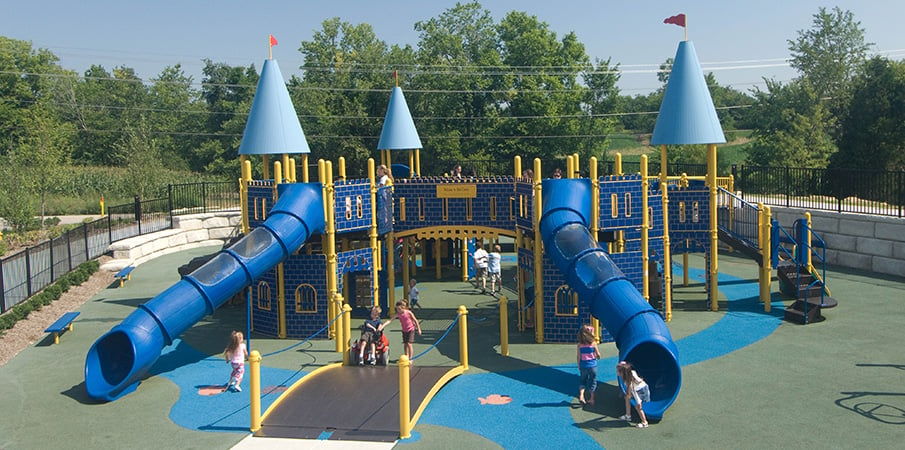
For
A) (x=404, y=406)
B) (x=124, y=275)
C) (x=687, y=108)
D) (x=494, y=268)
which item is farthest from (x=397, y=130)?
(x=404, y=406)

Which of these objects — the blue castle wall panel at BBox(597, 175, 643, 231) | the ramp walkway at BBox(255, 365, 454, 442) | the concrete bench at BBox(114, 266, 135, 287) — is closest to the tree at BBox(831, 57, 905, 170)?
the blue castle wall panel at BBox(597, 175, 643, 231)

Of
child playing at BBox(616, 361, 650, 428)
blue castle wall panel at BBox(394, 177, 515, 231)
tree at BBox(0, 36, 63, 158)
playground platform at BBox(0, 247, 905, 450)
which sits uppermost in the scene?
tree at BBox(0, 36, 63, 158)

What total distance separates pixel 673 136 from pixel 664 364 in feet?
29.4

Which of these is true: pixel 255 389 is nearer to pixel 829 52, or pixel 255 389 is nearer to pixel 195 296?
pixel 195 296

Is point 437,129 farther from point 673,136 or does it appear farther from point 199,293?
point 199,293

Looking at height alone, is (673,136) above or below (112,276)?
above

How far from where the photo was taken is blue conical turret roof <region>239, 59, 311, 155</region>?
852 inches

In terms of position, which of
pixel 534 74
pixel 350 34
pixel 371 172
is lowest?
pixel 371 172

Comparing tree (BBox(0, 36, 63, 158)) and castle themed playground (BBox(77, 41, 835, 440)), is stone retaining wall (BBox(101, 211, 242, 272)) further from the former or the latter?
tree (BBox(0, 36, 63, 158))

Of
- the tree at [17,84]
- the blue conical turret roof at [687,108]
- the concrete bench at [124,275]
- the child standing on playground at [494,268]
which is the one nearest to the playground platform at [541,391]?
the child standing on playground at [494,268]

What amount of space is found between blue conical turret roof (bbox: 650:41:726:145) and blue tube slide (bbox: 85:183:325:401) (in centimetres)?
981

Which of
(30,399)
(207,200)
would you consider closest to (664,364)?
(30,399)

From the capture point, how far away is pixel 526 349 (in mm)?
18438

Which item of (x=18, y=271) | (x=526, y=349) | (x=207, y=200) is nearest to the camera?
(x=526, y=349)
